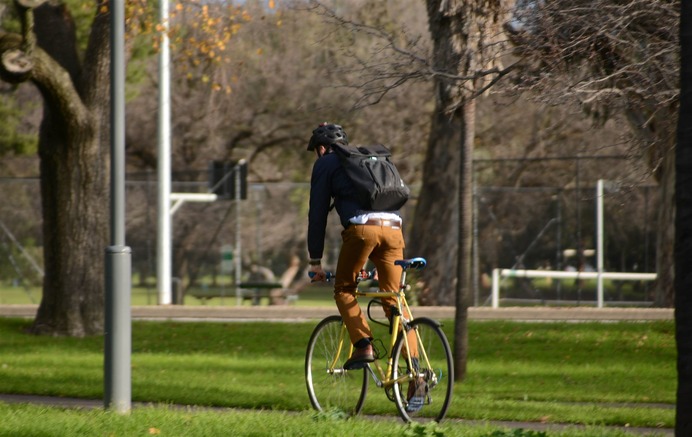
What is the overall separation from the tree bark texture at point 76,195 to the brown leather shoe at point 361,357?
9.10m

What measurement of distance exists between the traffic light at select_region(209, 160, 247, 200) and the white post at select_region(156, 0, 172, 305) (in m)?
1.96

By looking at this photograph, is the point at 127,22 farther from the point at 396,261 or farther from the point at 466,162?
the point at 396,261

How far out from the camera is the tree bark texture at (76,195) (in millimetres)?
16766

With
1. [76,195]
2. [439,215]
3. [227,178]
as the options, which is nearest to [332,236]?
[227,178]

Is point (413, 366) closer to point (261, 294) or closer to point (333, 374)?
point (333, 374)

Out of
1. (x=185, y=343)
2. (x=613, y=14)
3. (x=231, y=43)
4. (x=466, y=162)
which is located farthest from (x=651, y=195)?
(x=613, y=14)

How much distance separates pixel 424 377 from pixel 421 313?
9.43 meters

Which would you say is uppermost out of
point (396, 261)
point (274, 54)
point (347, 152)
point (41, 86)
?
point (274, 54)

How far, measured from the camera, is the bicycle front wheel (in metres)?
8.73

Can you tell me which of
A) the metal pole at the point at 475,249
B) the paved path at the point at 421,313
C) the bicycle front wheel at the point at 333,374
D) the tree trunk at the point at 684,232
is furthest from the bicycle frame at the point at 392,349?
the metal pole at the point at 475,249

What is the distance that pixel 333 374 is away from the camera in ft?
28.9

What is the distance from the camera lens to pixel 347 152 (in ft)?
26.6

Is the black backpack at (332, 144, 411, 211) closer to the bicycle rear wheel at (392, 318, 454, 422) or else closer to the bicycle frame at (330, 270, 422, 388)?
the bicycle frame at (330, 270, 422, 388)

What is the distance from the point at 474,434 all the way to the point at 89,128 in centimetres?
1051
